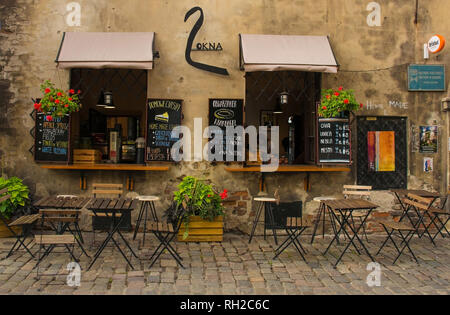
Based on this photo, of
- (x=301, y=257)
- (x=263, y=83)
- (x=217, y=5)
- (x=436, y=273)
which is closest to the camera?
(x=436, y=273)

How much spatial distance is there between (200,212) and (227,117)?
1.80 m

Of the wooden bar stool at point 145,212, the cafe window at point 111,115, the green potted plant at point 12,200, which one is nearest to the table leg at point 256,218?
the wooden bar stool at point 145,212

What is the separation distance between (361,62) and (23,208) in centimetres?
655

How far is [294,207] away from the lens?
6.91 metres

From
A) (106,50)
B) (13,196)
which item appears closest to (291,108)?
(106,50)

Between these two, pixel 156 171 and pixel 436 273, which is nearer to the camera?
pixel 436 273

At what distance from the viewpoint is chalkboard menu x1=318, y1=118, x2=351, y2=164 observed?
671cm

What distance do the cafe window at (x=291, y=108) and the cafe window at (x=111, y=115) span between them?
2.90 metres

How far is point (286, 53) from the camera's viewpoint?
21.2 ft

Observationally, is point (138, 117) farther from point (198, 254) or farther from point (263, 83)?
point (198, 254)

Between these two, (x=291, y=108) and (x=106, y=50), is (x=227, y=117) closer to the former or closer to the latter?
(x=106, y=50)

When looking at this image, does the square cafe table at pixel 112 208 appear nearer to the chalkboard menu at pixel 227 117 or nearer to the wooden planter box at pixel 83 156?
the wooden planter box at pixel 83 156

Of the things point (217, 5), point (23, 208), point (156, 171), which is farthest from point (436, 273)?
point (23, 208)

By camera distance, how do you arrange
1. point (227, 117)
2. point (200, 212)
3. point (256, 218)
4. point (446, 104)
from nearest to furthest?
point (200, 212) → point (256, 218) → point (227, 117) → point (446, 104)
